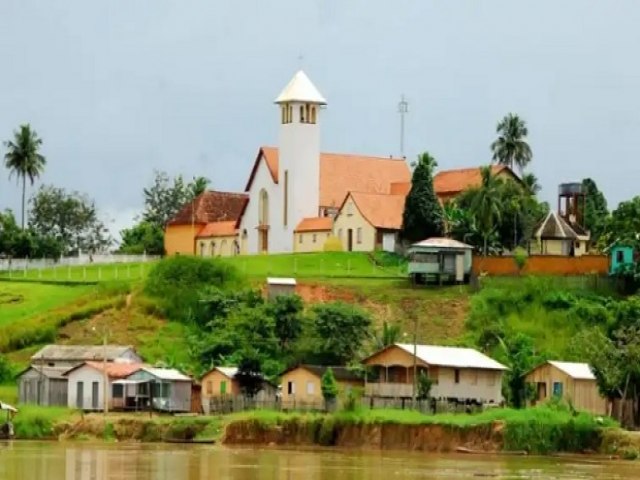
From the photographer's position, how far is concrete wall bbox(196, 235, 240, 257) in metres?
121

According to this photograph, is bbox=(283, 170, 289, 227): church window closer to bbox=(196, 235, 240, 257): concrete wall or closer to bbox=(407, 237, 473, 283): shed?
bbox=(196, 235, 240, 257): concrete wall

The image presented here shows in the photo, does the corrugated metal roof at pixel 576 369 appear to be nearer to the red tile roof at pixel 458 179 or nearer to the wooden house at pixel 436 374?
the wooden house at pixel 436 374

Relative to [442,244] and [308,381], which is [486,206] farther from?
[308,381]

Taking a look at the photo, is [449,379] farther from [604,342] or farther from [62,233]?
[62,233]

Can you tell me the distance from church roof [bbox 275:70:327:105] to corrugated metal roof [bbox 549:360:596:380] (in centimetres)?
3923

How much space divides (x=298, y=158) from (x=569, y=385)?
40.8m

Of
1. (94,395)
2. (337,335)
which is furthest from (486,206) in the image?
(94,395)

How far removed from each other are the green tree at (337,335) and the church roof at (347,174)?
27270 millimetres

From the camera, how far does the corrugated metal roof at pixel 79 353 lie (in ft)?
290

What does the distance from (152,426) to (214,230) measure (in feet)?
151

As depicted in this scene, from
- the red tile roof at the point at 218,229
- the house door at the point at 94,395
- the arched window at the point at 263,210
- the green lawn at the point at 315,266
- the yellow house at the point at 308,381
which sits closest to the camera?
the yellow house at the point at 308,381

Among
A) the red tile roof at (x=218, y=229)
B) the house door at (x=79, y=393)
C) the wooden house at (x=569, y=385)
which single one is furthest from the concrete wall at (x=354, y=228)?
the wooden house at (x=569, y=385)

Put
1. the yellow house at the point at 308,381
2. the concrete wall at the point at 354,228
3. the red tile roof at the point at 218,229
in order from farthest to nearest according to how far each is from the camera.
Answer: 1. the red tile roof at the point at 218,229
2. the concrete wall at the point at 354,228
3. the yellow house at the point at 308,381

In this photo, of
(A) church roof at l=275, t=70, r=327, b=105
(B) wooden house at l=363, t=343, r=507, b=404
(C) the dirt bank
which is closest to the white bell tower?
(A) church roof at l=275, t=70, r=327, b=105
